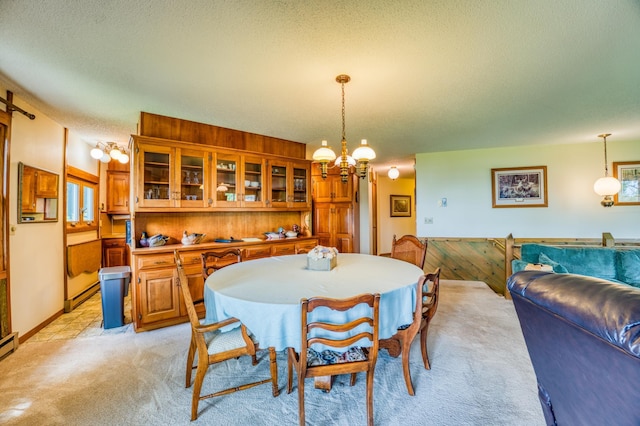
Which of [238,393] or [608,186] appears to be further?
[608,186]

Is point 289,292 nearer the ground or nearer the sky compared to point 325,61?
nearer the ground

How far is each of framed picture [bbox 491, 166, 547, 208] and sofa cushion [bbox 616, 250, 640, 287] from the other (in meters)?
1.74

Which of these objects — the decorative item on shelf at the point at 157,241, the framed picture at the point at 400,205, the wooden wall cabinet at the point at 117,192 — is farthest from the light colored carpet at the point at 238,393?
the framed picture at the point at 400,205

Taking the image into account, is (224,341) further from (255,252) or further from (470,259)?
(470,259)

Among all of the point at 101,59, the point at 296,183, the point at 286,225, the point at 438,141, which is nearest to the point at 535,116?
the point at 438,141

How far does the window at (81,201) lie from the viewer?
12.8 ft

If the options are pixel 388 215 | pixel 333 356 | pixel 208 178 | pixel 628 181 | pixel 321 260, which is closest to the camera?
pixel 333 356

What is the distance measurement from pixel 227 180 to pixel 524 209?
4973 mm

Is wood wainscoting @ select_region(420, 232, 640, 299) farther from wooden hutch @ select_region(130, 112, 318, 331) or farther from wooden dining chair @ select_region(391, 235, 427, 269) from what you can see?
wooden hutch @ select_region(130, 112, 318, 331)

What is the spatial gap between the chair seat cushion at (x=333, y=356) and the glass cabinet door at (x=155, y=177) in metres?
2.50

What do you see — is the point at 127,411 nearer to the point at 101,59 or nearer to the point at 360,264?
the point at 360,264

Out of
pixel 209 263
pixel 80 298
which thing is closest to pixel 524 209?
pixel 209 263

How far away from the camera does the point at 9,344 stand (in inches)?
94.4

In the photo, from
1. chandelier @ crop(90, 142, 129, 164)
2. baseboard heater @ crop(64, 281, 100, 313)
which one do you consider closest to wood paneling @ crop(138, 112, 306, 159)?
chandelier @ crop(90, 142, 129, 164)
